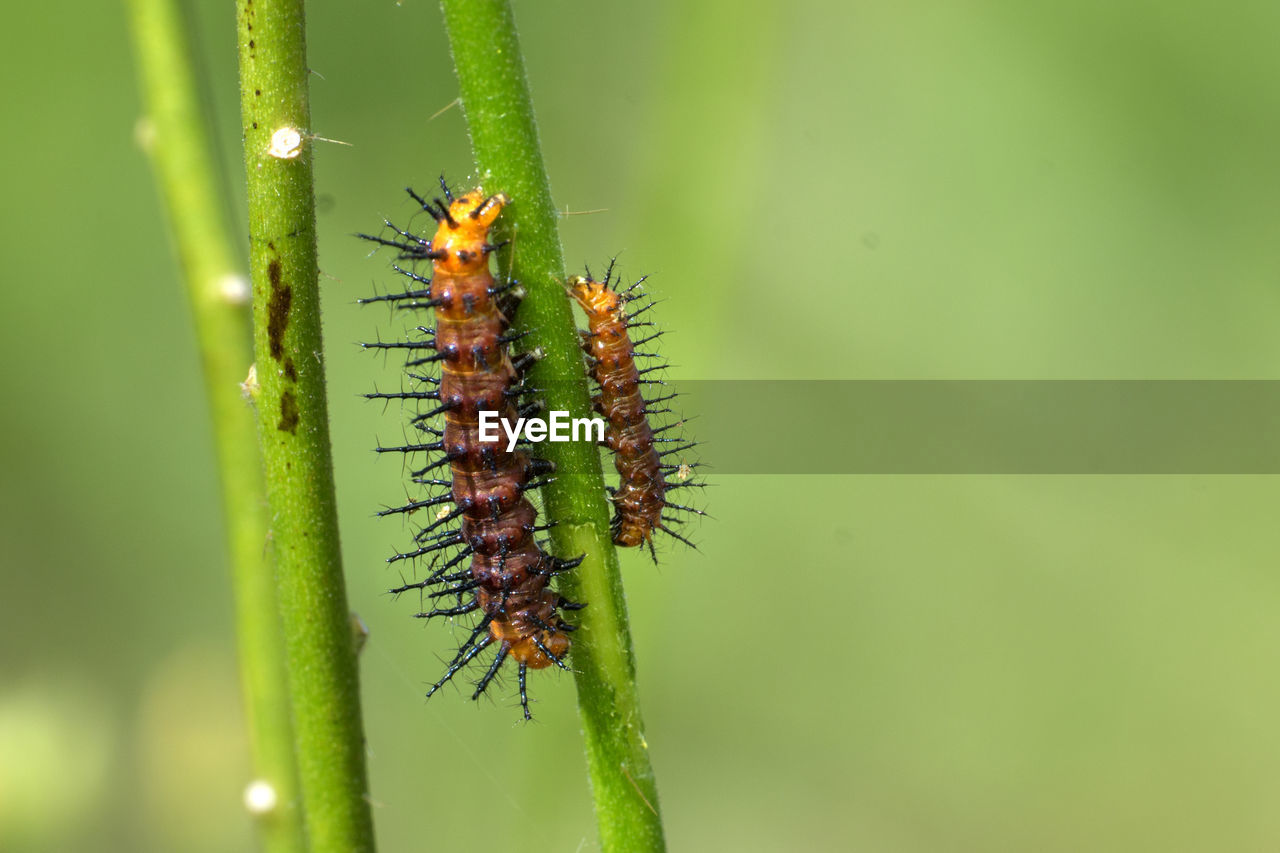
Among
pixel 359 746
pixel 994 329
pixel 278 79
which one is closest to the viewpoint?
pixel 278 79

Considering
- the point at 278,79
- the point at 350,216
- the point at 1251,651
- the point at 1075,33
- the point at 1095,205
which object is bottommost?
the point at 1251,651

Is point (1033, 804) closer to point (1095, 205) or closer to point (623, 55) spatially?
point (1095, 205)

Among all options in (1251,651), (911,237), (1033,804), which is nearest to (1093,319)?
(911,237)

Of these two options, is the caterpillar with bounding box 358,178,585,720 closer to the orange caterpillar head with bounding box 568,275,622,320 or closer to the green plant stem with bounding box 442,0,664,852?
the green plant stem with bounding box 442,0,664,852

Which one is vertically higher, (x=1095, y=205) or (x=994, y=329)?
(x=1095, y=205)

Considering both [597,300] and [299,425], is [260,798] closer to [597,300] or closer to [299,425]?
[299,425]

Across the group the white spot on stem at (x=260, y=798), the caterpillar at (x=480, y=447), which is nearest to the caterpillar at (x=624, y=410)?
the caterpillar at (x=480, y=447)

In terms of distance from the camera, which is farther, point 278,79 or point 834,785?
point 834,785

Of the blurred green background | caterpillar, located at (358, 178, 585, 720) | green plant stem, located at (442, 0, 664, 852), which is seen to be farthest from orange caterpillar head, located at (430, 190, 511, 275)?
the blurred green background
